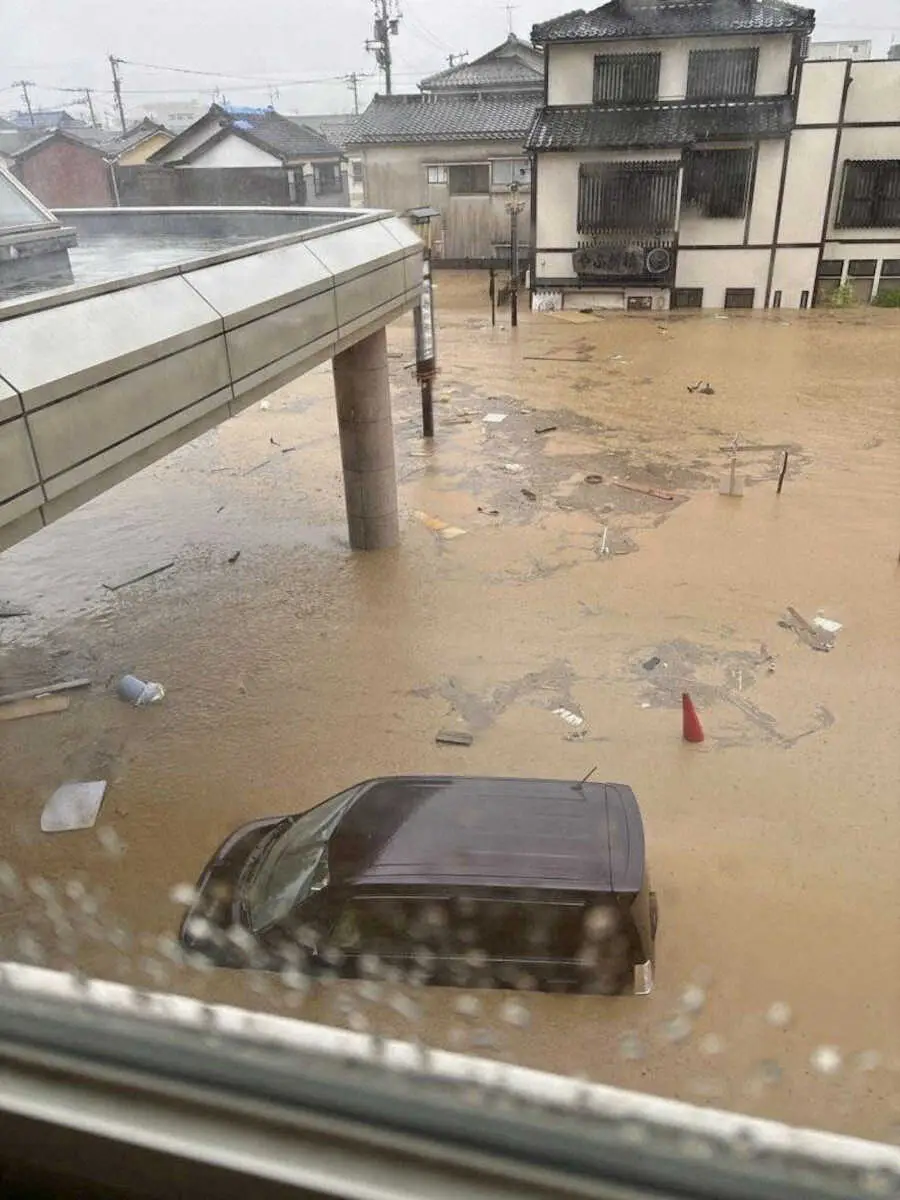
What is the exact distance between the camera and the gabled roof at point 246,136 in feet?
86.5

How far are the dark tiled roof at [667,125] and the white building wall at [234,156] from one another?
9682 millimetres

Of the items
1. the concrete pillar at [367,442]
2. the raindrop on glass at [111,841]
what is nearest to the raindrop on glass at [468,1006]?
the raindrop on glass at [111,841]

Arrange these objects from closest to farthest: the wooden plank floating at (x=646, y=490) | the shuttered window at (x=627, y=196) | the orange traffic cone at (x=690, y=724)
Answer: the orange traffic cone at (x=690, y=724)
the wooden plank floating at (x=646, y=490)
the shuttered window at (x=627, y=196)

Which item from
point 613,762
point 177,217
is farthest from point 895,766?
point 177,217

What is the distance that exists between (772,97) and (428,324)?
13.9 metres

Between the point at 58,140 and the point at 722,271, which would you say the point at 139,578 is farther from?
the point at 722,271

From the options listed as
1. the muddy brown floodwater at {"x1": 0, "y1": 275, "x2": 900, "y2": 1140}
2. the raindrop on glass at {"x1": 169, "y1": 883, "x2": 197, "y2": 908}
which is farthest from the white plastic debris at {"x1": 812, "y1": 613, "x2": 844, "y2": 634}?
the raindrop on glass at {"x1": 169, "y1": 883, "x2": 197, "y2": 908}

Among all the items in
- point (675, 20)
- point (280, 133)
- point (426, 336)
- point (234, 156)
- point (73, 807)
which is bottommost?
point (73, 807)

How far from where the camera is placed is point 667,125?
68.0ft

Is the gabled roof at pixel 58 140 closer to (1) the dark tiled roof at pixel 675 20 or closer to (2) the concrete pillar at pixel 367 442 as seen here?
(2) the concrete pillar at pixel 367 442

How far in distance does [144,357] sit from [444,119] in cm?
2670

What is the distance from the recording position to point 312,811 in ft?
18.7

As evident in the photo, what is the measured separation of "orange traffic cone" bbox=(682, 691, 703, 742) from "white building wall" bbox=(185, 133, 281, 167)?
Answer: 25.7 metres

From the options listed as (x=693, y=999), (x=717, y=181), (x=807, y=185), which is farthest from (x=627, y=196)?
(x=693, y=999)
